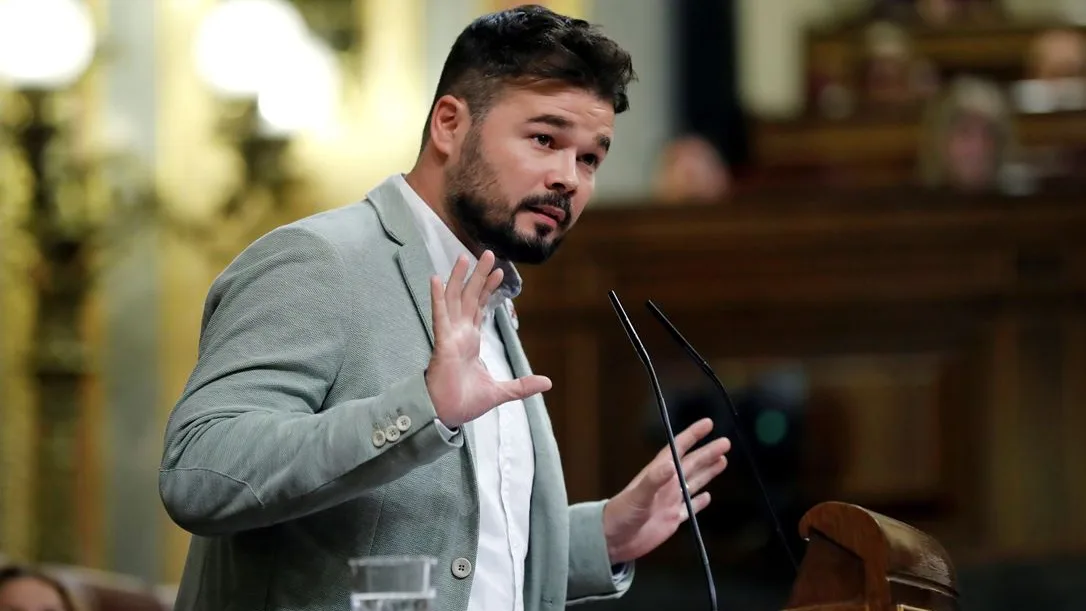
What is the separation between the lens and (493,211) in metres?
2.29

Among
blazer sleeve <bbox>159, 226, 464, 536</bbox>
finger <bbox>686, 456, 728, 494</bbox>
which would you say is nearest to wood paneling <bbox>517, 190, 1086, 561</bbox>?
finger <bbox>686, 456, 728, 494</bbox>

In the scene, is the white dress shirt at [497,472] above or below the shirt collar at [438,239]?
below

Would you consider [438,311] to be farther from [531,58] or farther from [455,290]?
[531,58]

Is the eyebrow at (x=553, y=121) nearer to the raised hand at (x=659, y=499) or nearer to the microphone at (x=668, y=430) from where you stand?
the microphone at (x=668, y=430)

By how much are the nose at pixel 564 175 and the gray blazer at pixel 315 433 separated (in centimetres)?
20

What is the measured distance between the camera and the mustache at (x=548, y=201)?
227cm

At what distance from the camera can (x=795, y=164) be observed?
8.08 metres

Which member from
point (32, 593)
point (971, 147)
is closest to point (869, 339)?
point (971, 147)

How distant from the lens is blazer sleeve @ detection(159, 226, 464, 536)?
193 centimetres

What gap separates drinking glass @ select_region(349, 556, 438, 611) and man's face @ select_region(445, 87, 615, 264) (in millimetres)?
718

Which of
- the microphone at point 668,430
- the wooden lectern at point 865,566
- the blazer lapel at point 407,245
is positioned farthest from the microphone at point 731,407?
the blazer lapel at point 407,245

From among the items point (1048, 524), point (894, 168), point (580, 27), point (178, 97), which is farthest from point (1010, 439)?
point (178, 97)

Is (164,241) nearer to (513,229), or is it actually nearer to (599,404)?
(599,404)

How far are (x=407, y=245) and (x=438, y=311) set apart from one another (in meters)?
0.43
